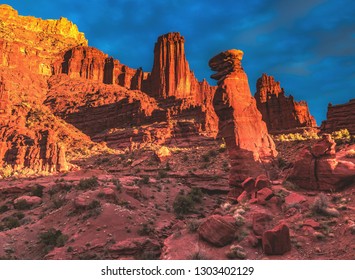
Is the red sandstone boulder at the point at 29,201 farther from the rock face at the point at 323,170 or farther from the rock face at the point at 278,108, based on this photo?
Answer: the rock face at the point at 278,108

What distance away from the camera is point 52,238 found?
2048cm

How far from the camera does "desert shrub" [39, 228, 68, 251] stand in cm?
1967

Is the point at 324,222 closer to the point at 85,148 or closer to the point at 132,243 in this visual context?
the point at 132,243

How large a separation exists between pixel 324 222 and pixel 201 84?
125m

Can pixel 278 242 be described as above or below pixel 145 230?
above

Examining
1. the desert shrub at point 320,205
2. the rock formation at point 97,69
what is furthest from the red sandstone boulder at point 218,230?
the rock formation at point 97,69

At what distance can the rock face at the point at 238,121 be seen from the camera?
891 inches

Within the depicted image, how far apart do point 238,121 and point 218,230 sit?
11.9m

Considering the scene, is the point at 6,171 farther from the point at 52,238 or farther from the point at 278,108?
the point at 278,108

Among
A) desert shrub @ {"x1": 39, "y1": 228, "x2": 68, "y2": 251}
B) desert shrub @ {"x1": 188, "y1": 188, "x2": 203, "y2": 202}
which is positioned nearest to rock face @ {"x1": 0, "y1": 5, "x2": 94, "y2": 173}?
desert shrub @ {"x1": 188, "y1": 188, "x2": 203, "y2": 202}

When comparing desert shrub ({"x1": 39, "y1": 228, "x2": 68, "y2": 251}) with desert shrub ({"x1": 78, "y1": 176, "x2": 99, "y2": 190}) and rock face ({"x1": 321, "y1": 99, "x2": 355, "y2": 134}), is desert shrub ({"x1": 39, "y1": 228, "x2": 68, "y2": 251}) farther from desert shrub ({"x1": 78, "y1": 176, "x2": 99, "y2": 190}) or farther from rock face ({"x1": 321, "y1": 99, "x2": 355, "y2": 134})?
rock face ({"x1": 321, "y1": 99, "x2": 355, "y2": 134})

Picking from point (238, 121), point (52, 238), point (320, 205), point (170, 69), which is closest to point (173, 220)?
point (52, 238)

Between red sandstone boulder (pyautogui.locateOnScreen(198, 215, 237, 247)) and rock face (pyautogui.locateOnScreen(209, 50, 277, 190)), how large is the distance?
28.3 ft
